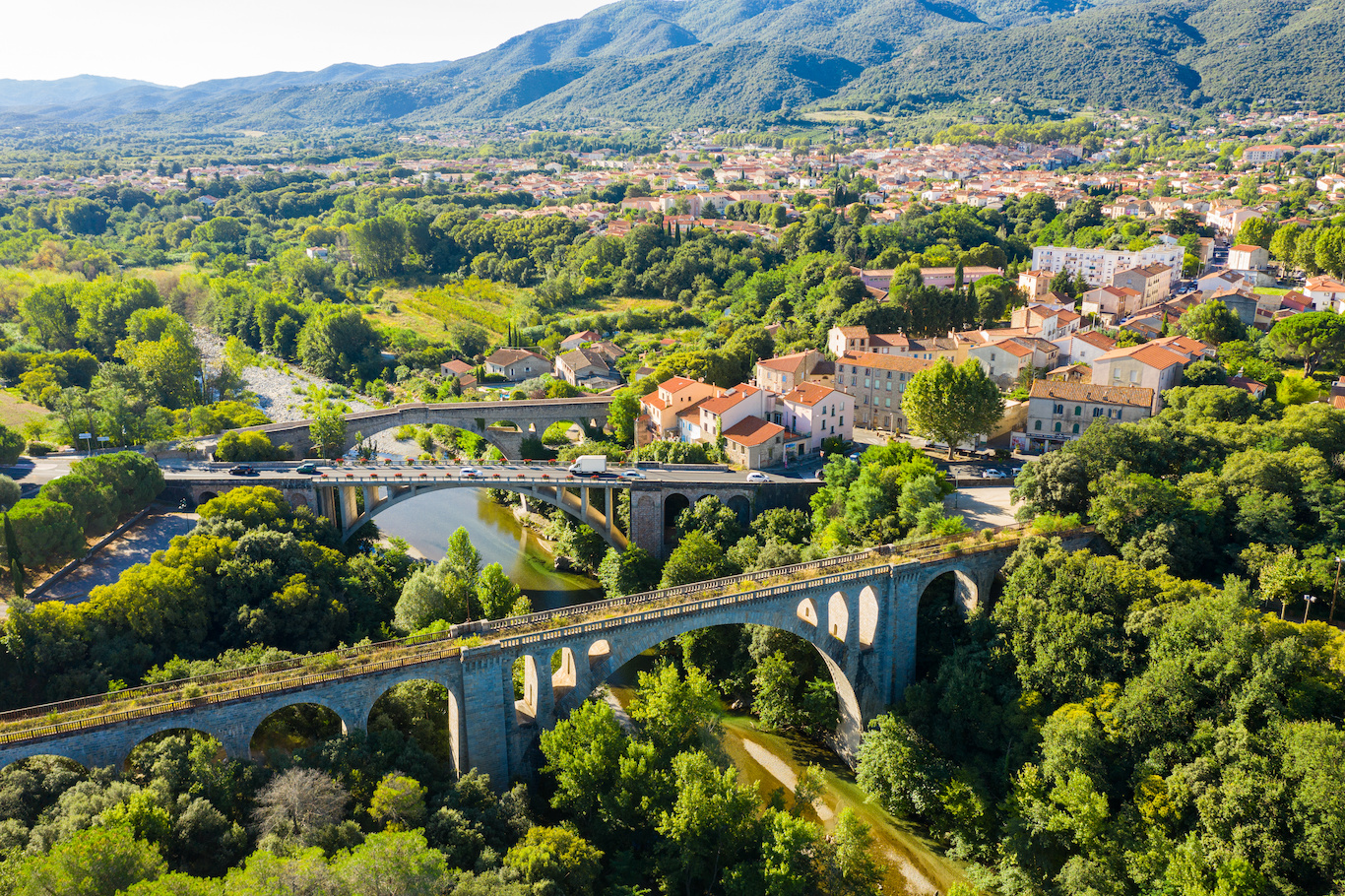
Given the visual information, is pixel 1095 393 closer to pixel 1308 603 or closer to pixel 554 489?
pixel 1308 603

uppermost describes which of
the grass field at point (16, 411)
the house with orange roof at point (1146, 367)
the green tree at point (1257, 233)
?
the green tree at point (1257, 233)

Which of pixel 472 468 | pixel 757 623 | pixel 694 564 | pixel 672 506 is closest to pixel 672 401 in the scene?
pixel 672 506

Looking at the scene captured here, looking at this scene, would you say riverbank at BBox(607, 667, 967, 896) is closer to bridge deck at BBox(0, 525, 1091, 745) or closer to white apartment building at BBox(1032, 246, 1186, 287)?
bridge deck at BBox(0, 525, 1091, 745)

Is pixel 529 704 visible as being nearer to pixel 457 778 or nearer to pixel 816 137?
pixel 457 778

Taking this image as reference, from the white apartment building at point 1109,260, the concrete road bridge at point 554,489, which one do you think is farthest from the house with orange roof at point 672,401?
the white apartment building at point 1109,260

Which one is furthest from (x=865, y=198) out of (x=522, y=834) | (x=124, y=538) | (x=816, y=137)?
(x=522, y=834)

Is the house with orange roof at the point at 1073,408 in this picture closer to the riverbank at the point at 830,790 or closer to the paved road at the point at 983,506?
the paved road at the point at 983,506
